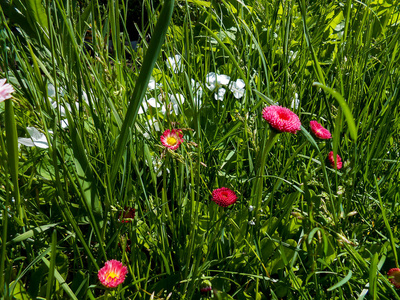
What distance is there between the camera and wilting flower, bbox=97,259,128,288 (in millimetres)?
593

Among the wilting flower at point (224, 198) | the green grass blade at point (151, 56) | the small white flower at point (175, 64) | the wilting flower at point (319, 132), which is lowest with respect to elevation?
the wilting flower at point (224, 198)

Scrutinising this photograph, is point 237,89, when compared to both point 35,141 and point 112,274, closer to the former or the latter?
point 35,141

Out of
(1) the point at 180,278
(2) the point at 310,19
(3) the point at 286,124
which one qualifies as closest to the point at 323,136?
(3) the point at 286,124

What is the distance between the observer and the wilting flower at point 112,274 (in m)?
0.59

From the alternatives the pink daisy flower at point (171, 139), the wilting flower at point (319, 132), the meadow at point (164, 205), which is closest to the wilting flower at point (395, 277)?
the meadow at point (164, 205)

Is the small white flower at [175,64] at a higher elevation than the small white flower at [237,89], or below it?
higher

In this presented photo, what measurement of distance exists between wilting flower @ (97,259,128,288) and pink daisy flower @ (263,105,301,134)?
0.33 m

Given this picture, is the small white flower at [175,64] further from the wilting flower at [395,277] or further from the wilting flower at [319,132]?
the wilting flower at [395,277]

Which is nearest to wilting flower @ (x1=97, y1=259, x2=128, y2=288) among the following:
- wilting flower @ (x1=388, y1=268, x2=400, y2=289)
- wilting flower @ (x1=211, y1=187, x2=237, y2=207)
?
wilting flower @ (x1=211, y1=187, x2=237, y2=207)

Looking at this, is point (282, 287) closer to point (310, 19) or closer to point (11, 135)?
point (11, 135)

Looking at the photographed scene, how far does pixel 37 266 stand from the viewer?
797 millimetres

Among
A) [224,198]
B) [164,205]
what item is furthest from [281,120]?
[164,205]

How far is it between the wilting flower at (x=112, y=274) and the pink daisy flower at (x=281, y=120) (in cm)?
33

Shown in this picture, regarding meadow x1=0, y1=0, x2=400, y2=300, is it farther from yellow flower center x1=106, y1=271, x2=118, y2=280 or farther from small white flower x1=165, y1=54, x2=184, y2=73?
small white flower x1=165, y1=54, x2=184, y2=73
